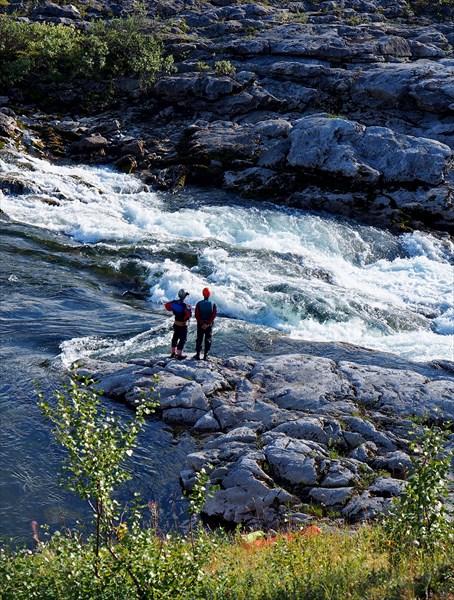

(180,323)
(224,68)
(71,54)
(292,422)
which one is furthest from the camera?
(71,54)

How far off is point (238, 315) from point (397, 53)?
110 feet

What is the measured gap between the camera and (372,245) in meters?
30.5

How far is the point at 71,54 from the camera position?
1858 inches

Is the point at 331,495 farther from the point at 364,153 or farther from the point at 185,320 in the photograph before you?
the point at 364,153

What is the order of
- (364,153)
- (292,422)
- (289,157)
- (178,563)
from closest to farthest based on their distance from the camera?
(178,563) → (292,422) → (364,153) → (289,157)

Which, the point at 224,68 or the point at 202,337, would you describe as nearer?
the point at 202,337

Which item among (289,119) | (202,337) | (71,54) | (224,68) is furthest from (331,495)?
(71,54)

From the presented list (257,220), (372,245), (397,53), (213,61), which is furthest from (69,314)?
(397,53)

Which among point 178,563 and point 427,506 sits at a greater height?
point 427,506

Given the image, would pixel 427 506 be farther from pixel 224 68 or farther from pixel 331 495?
pixel 224 68

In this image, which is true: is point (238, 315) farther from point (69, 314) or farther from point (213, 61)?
point (213, 61)

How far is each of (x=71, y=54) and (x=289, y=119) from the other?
735 inches

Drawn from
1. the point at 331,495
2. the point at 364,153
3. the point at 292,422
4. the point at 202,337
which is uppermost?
the point at 364,153

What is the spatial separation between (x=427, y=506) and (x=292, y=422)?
629 cm
